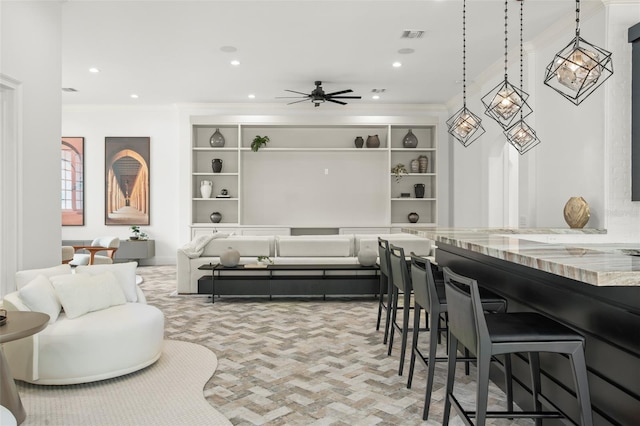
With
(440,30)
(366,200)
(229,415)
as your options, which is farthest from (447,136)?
(229,415)

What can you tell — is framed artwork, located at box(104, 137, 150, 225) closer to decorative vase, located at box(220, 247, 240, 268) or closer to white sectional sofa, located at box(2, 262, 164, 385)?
decorative vase, located at box(220, 247, 240, 268)

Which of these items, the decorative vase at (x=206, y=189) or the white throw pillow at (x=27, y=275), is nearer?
the white throw pillow at (x=27, y=275)

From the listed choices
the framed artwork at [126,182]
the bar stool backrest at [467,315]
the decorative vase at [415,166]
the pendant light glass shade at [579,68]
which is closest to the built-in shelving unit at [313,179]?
the decorative vase at [415,166]

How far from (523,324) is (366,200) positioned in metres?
7.10

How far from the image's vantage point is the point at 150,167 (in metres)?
8.93

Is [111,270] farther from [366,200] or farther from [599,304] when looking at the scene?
[366,200]

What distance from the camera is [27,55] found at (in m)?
3.66

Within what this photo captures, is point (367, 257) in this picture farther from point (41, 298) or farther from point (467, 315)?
point (467, 315)

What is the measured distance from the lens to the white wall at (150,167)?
8.89 metres

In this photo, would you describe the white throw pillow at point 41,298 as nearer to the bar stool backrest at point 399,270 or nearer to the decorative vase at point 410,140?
the bar stool backrest at point 399,270

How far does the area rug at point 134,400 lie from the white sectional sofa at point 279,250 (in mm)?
2583

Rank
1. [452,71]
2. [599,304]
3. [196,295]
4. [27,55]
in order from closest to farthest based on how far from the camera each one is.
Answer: [599,304]
[27,55]
[196,295]
[452,71]

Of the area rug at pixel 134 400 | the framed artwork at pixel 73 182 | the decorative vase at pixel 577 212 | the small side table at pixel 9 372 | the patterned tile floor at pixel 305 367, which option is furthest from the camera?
the framed artwork at pixel 73 182

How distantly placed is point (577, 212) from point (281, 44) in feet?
12.1
